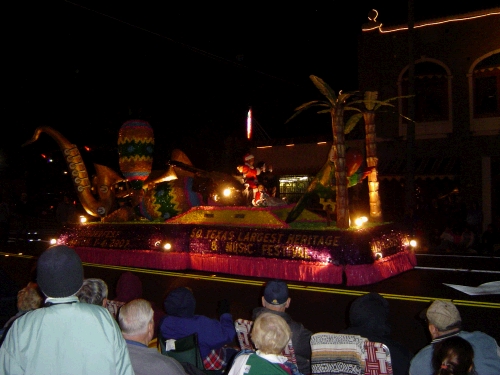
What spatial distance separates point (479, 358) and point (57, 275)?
2552mm

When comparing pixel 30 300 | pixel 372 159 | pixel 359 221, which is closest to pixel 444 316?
pixel 30 300

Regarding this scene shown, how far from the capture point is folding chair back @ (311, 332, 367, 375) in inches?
128

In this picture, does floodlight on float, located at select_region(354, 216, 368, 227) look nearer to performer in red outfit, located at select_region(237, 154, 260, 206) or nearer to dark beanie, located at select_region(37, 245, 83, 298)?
performer in red outfit, located at select_region(237, 154, 260, 206)

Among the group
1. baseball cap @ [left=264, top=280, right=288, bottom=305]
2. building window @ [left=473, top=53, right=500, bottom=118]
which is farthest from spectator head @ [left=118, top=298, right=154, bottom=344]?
building window @ [left=473, top=53, right=500, bottom=118]

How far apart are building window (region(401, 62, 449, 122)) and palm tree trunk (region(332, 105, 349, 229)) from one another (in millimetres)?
9206

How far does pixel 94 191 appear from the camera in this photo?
13.4 meters

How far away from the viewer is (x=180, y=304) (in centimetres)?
398

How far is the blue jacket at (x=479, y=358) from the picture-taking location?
3.07 meters

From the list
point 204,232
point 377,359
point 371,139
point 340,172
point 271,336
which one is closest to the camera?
point 271,336

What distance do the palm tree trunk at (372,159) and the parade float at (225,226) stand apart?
0.07 ft

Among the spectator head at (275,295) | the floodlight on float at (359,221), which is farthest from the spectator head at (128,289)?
the floodlight on float at (359,221)

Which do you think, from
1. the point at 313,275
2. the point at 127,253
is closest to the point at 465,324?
the point at 313,275

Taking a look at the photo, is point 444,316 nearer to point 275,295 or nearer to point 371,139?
point 275,295

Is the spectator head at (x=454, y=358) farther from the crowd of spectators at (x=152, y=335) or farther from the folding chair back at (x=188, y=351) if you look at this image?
the folding chair back at (x=188, y=351)
